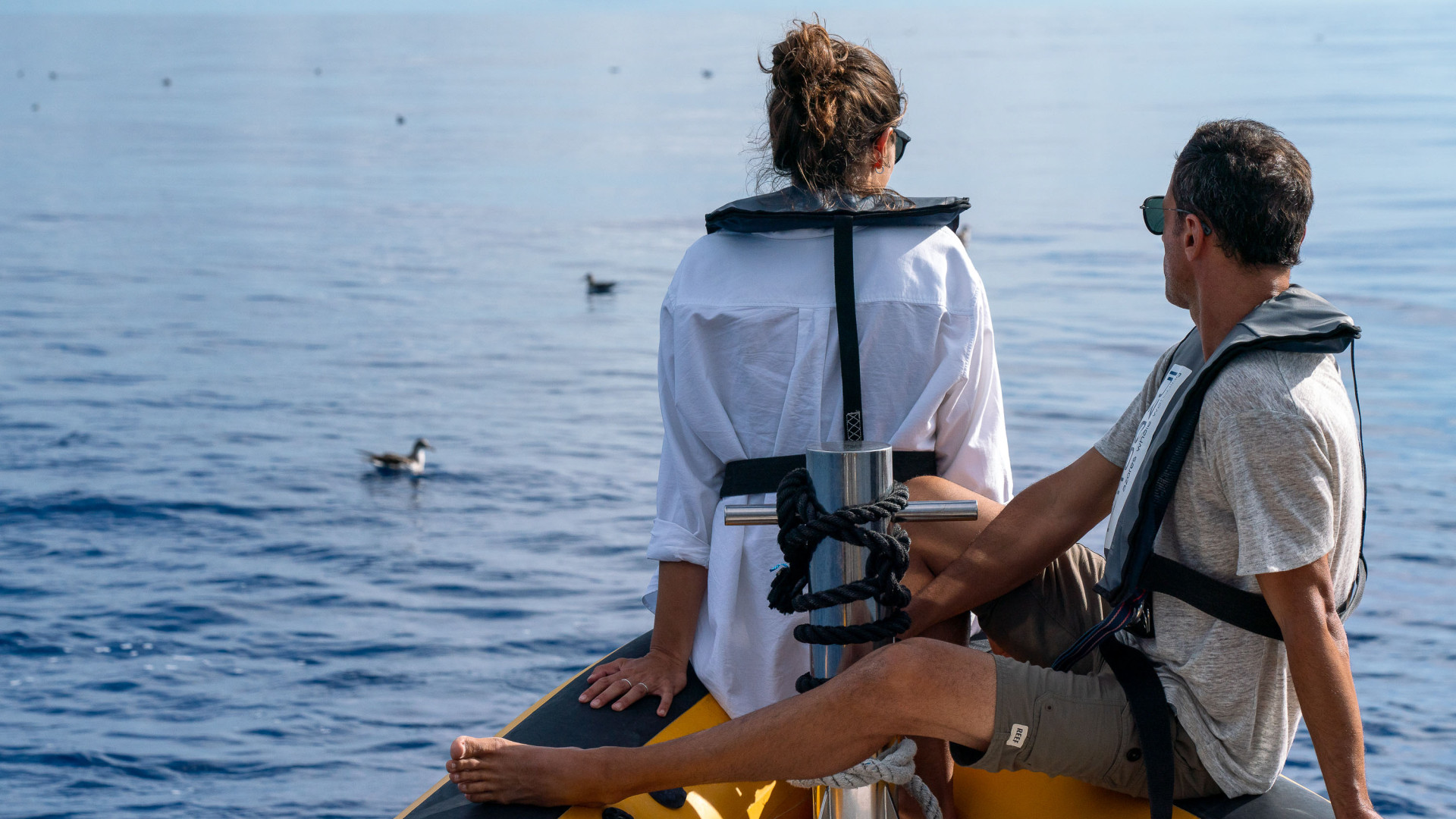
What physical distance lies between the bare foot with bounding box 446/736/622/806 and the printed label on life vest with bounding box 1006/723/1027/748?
2.25 ft

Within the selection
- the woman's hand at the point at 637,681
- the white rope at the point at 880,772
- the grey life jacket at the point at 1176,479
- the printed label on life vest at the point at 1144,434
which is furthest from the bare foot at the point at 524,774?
the printed label on life vest at the point at 1144,434

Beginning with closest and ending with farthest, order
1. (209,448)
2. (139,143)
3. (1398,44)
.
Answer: (209,448), (139,143), (1398,44)

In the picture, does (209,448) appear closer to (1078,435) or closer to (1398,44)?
(1078,435)

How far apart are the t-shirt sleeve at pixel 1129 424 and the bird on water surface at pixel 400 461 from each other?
6424 millimetres

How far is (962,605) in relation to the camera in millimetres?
2660

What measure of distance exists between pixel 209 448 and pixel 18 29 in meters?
123

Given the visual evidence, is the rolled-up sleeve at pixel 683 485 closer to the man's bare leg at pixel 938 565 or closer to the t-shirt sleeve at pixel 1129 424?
the man's bare leg at pixel 938 565

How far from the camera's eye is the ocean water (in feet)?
18.8

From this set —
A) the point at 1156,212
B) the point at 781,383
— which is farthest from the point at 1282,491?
the point at 781,383

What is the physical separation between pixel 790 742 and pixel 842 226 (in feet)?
3.12

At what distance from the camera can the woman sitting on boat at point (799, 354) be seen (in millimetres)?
2686

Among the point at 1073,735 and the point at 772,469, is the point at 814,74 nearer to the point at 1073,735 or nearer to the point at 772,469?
the point at 772,469

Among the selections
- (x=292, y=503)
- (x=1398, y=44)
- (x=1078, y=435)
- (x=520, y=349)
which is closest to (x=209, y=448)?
(x=292, y=503)

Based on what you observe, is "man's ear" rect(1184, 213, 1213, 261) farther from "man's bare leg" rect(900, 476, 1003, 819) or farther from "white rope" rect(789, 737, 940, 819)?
"white rope" rect(789, 737, 940, 819)
